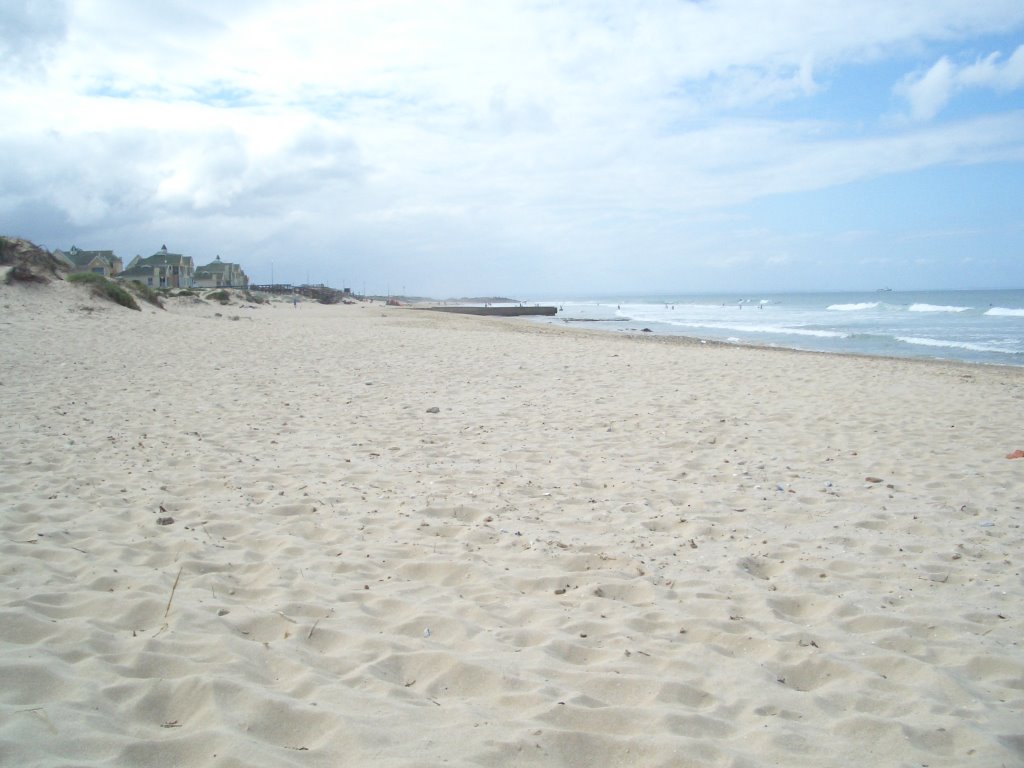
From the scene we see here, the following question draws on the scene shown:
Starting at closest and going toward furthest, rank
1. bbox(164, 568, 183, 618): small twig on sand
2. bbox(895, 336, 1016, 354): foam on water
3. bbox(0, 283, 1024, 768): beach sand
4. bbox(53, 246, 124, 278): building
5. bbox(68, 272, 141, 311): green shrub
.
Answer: bbox(0, 283, 1024, 768): beach sand, bbox(164, 568, 183, 618): small twig on sand, bbox(68, 272, 141, 311): green shrub, bbox(895, 336, 1016, 354): foam on water, bbox(53, 246, 124, 278): building

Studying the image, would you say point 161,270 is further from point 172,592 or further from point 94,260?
point 172,592

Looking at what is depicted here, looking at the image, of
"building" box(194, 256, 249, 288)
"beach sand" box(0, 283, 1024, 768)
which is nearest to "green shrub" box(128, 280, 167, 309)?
"beach sand" box(0, 283, 1024, 768)

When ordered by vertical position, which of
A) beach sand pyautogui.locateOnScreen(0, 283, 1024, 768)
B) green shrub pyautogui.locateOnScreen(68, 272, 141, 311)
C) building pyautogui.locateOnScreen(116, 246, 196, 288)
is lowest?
beach sand pyautogui.locateOnScreen(0, 283, 1024, 768)

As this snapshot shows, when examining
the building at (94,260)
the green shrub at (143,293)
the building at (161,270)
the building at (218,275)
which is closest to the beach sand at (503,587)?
the green shrub at (143,293)

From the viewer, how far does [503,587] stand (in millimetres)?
3719

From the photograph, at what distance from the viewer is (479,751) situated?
2314mm

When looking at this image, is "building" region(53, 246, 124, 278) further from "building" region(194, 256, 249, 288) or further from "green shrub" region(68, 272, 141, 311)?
"green shrub" region(68, 272, 141, 311)

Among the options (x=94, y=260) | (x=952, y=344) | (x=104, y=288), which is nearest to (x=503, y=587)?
(x=104, y=288)

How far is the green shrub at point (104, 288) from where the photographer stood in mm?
21688

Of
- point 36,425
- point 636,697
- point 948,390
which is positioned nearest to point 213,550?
point 636,697

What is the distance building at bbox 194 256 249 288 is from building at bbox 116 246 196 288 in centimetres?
724

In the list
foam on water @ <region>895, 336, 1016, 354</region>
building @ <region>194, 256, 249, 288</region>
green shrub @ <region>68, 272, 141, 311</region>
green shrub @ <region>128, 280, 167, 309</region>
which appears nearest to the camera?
green shrub @ <region>68, 272, 141, 311</region>

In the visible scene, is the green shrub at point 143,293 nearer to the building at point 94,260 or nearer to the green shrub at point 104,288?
the green shrub at point 104,288

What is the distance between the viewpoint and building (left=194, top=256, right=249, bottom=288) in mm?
72375
